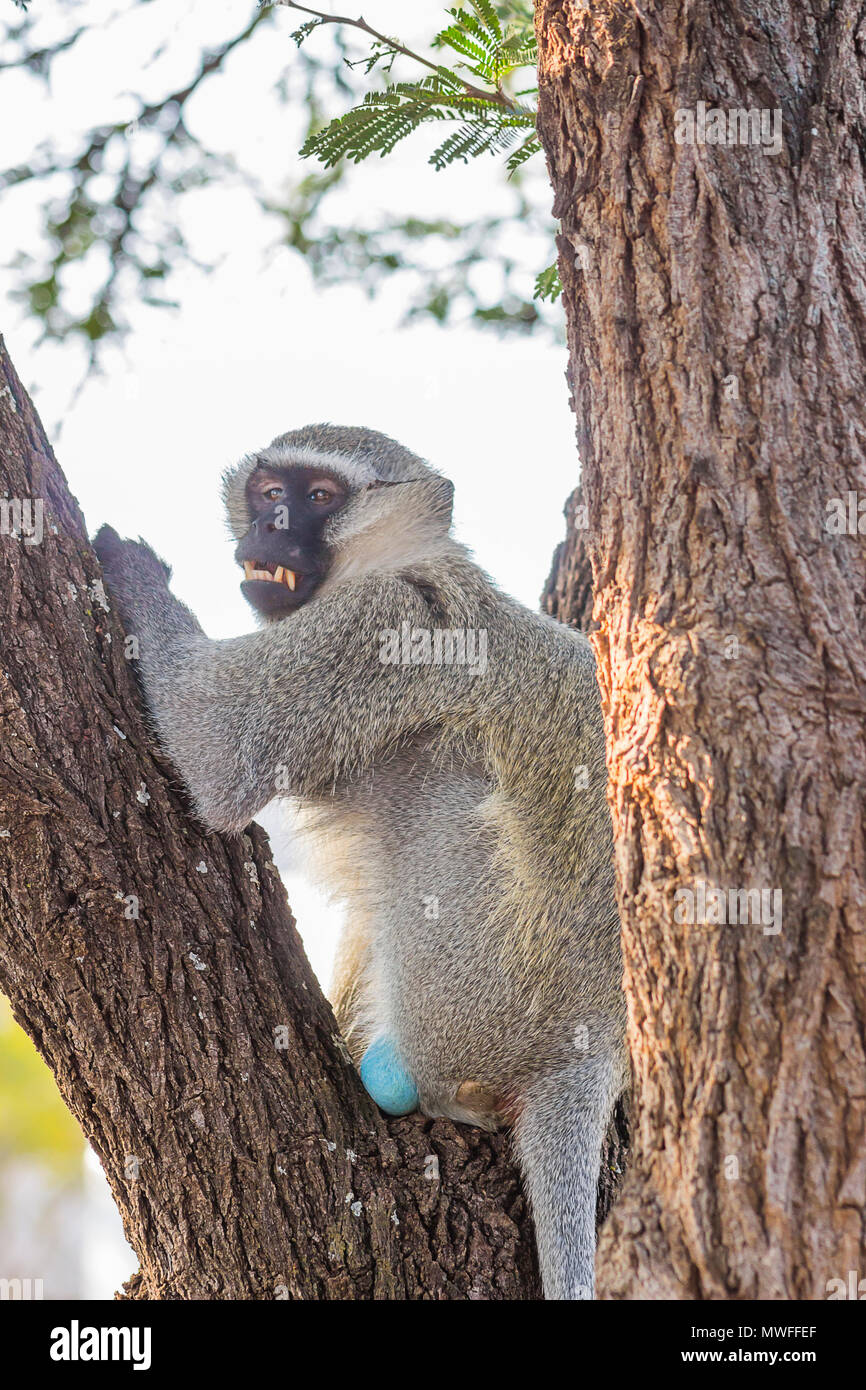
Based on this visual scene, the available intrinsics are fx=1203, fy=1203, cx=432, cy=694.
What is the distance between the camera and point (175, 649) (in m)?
3.46

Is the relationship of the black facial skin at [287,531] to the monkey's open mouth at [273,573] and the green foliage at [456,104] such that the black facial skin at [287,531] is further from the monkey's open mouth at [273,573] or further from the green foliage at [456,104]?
the green foliage at [456,104]

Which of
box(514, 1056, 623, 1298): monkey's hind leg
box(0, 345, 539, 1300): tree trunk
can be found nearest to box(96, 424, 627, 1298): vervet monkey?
box(514, 1056, 623, 1298): monkey's hind leg

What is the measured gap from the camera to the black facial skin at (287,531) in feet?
13.1

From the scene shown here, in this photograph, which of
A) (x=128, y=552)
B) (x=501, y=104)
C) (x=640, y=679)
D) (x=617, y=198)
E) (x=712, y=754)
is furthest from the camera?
(x=128, y=552)

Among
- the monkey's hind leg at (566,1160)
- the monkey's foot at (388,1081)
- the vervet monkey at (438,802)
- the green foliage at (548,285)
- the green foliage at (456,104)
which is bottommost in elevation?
the monkey's hind leg at (566,1160)

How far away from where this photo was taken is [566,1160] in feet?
10.7

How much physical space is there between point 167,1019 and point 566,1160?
1.19 meters

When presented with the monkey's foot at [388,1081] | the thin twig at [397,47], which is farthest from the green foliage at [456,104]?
the monkey's foot at [388,1081]

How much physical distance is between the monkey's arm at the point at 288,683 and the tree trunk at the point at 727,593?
4.24 ft

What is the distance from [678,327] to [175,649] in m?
1.77

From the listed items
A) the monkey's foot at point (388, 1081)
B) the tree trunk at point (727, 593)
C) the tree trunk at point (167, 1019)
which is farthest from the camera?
the monkey's foot at point (388, 1081)

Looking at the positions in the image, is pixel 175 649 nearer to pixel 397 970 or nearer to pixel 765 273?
pixel 397 970

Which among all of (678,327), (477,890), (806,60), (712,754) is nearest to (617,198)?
(678,327)

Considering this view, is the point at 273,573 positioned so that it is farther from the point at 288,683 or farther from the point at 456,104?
the point at 456,104
